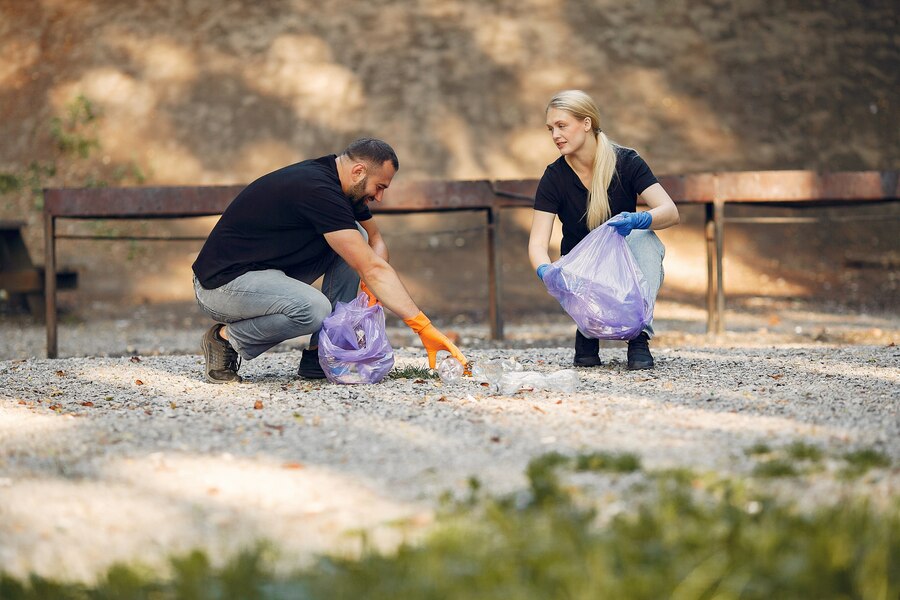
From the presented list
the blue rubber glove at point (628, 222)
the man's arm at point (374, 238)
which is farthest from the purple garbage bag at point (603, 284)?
the man's arm at point (374, 238)

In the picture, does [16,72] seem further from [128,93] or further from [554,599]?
[554,599]

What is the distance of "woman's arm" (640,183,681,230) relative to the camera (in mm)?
4816

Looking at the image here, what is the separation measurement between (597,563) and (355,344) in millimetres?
2629

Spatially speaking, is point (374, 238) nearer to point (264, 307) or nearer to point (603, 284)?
point (264, 307)

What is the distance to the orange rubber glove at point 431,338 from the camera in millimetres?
4500

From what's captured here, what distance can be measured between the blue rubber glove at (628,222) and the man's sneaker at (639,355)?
0.53 m

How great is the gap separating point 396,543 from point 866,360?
11.8 ft

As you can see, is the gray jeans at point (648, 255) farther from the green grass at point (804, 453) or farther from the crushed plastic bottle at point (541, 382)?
the green grass at point (804, 453)

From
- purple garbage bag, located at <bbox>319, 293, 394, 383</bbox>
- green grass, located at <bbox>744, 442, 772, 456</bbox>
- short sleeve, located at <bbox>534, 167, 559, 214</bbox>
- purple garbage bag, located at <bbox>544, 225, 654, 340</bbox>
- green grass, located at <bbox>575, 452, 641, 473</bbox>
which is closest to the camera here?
green grass, located at <bbox>575, 452, 641, 473</bbox>

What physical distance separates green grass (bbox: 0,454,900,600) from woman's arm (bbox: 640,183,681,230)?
2.43 metres

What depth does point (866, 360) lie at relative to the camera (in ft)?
17.3

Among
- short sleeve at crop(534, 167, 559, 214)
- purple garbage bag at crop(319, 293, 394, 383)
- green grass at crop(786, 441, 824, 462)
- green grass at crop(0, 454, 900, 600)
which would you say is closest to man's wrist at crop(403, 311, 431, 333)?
purple garbage bag at crop(319, 293, 394, 383)

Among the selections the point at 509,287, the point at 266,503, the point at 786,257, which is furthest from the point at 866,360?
the point at 786,257

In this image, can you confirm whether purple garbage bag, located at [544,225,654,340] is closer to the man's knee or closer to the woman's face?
the woman's face
